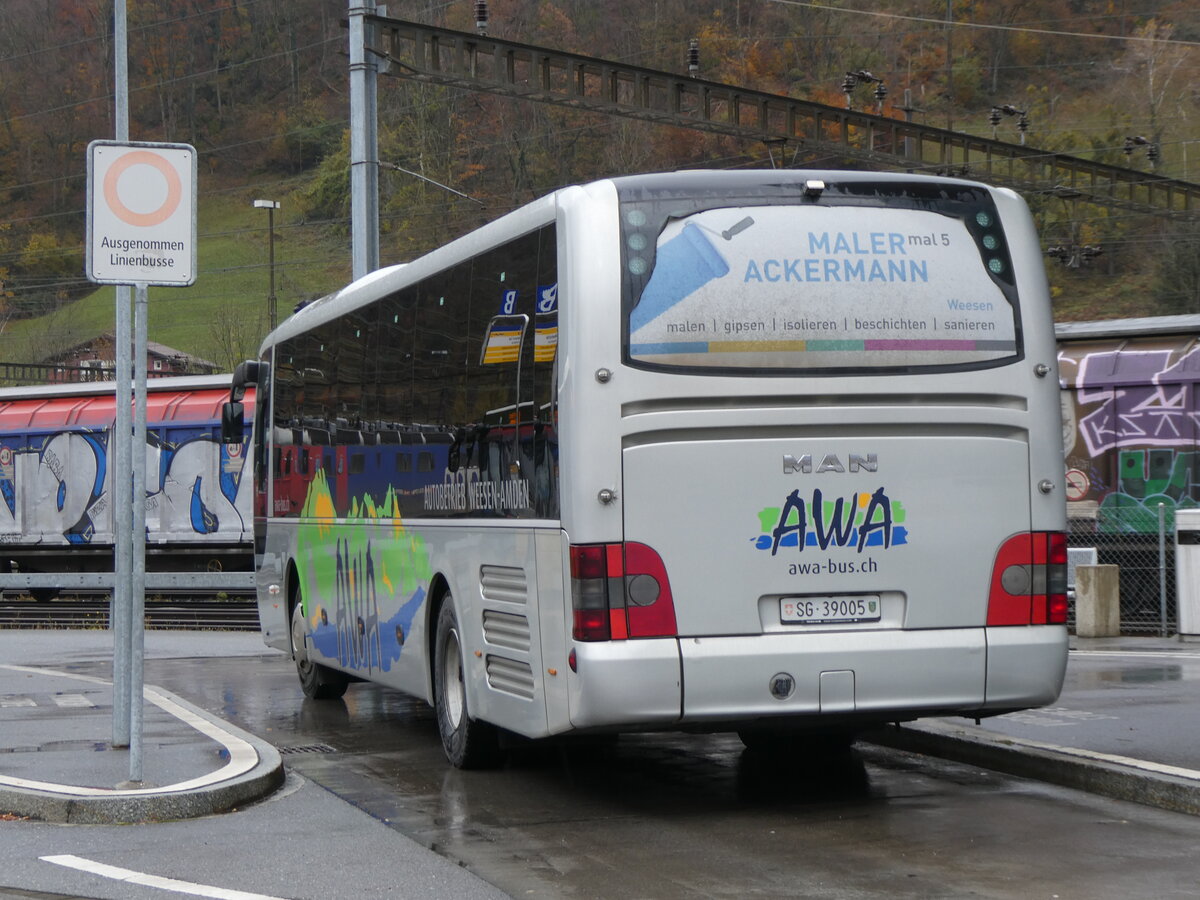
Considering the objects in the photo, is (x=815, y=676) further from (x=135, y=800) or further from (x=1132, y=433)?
(x=1132, y=433)

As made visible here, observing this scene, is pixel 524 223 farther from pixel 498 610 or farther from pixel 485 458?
pixel 498 610

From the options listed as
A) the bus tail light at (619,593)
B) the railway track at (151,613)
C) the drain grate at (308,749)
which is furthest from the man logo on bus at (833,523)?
the railway track at (151,613)

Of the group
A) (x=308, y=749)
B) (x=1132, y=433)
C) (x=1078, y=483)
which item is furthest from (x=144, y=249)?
(x=1078, y=483)

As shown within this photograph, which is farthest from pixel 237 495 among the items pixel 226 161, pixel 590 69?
pixel 226 161

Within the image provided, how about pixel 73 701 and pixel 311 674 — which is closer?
pixel 73 701

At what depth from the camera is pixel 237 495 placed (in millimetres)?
28438

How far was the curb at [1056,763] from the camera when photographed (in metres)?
8.30

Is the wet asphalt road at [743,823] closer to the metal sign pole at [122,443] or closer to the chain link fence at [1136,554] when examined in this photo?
the metal sign pole at [122,443]

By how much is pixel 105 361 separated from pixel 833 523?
76.6m

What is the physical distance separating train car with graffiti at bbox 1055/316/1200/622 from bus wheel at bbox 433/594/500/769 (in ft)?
37.1

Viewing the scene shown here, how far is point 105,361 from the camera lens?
265 ft

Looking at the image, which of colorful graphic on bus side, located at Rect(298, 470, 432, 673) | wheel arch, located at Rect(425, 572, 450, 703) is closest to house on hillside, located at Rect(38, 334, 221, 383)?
colorful graphic on bus side, located at Rect(298, 470, 432, 673)

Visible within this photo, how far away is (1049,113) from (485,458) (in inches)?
3152

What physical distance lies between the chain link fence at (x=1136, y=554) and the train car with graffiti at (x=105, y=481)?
14067 millimetres
